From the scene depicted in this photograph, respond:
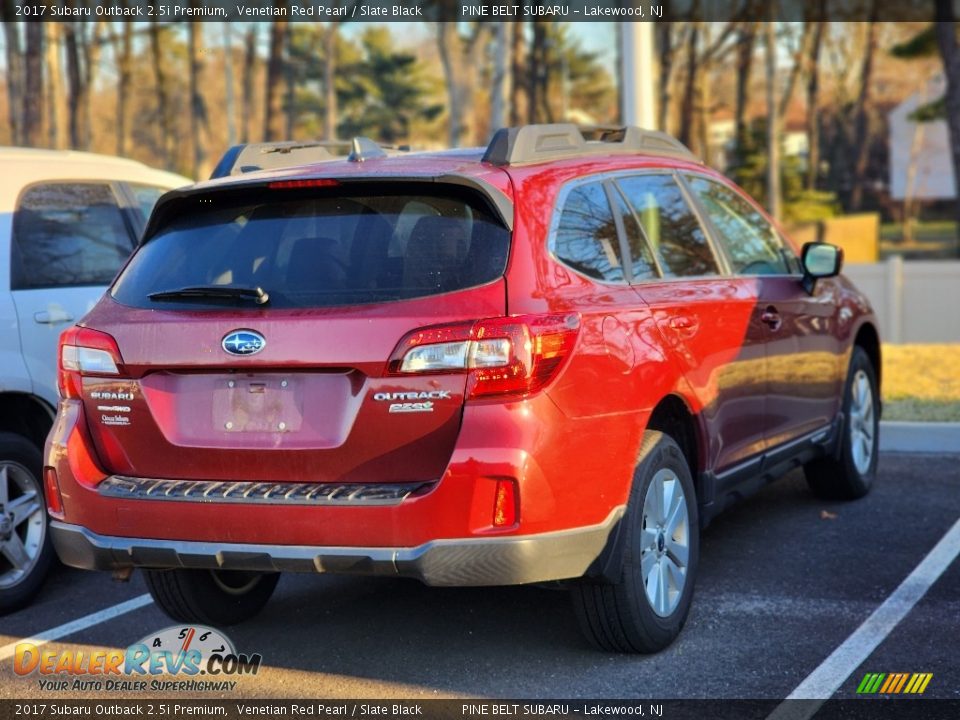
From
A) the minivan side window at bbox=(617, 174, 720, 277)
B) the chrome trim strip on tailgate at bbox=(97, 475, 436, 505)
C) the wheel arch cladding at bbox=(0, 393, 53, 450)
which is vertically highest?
the minivan side window at bbox=(617, 174, 720, 277)

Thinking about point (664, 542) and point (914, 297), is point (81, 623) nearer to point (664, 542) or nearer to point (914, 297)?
point (664, 542)

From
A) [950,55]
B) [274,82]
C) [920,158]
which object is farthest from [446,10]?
[920,158]

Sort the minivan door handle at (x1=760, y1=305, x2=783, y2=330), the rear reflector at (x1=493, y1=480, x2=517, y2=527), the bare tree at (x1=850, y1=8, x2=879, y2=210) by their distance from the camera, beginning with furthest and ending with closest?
the bare tree at (x1=850, y1=8, x2=879, y2=210), the minivan door handle at (x1=760, y1=305, x2=783, y2=330), the rear reflector at (x1=493, y1=480, x2=517, y2=527)

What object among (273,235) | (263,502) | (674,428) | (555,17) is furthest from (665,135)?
(555,17)

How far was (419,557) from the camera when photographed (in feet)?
13.6

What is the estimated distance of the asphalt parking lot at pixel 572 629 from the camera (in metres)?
4.59

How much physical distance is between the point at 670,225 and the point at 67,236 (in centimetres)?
297

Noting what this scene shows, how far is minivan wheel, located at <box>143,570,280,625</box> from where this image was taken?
5.25 m

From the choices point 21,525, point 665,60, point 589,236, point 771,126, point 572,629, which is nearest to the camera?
point 589,236

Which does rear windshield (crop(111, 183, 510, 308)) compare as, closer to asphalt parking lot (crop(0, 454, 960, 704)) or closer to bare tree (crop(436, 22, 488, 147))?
asphalt parking lot (crop(0, 454, 960, 704))

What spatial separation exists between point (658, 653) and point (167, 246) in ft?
7.53

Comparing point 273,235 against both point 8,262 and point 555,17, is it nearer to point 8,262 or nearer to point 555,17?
point 8,262

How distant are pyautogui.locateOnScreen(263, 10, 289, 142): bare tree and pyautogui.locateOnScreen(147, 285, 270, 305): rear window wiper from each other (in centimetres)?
2648

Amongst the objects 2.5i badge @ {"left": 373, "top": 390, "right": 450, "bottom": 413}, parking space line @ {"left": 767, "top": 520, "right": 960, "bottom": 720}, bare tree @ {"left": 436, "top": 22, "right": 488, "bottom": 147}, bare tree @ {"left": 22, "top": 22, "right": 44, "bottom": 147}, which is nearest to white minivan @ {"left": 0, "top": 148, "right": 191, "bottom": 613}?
2.5i badge @ {"left": 373, "top": 390, "right": 450, "bottom": 413}
